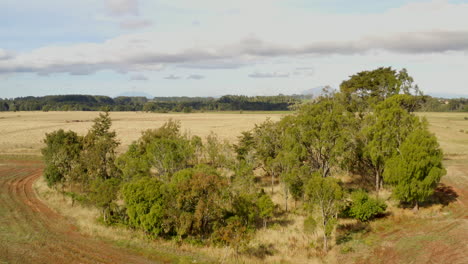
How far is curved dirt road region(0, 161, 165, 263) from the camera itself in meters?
31.5

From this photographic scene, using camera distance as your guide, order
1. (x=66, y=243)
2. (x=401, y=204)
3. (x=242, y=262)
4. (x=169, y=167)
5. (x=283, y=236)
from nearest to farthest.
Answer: (x=242, y=262), (x=66, y=243), (x=283, y=236), (x=401, y=204), (x=169, y=167)

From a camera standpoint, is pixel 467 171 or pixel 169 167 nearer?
pixel 169 167

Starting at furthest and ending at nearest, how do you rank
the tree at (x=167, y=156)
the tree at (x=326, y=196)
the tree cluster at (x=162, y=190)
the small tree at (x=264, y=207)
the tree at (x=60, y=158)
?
1. the tree at (x=60, y=158)
2. the tree at (x=167, y=156)
3. the small tree at (x=264, y=207)
4. the tree cluster at (x=162, y=190)
5. the tree at (x=326, y=196)

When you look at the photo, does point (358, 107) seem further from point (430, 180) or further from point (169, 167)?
point (169, 167)

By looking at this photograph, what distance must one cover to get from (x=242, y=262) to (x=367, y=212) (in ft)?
57.1

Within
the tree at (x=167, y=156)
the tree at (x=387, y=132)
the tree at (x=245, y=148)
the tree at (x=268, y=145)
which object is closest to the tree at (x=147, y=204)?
the tree at (x=167, y=156)

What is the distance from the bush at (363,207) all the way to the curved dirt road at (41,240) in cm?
2338

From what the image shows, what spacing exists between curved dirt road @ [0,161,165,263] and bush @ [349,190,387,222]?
2338 centimetres

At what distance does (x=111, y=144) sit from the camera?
52.9 m

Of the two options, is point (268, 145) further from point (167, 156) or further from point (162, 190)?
point (162, 190)

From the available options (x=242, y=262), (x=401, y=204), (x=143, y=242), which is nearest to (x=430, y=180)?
(x=401, y=204)

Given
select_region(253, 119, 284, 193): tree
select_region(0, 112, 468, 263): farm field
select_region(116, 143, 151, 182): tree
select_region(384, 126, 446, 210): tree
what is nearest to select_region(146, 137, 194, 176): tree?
select_region(116, 143, 151, 182): tree

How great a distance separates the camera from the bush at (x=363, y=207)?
3969 cm

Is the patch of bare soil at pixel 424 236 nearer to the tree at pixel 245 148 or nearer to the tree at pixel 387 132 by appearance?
the tree at pixel 387 132
